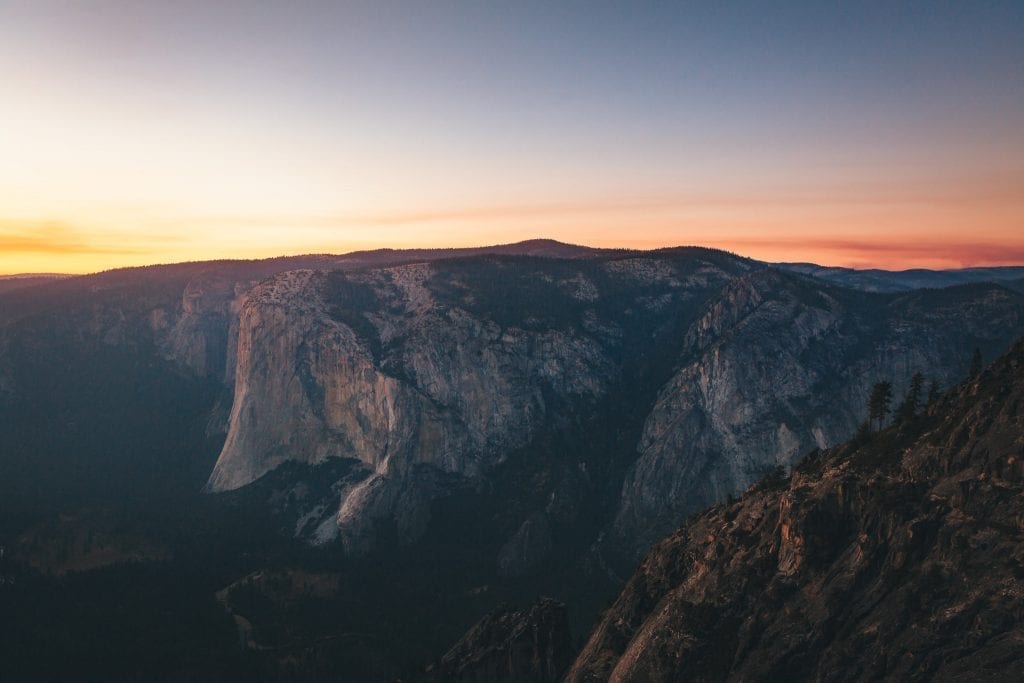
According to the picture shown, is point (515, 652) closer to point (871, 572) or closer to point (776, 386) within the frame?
point (871, 572)

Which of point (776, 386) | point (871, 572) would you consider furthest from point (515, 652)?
point (776, 386)

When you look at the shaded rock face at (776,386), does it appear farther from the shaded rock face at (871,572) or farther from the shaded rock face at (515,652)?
the shaded rock face at (871,572)

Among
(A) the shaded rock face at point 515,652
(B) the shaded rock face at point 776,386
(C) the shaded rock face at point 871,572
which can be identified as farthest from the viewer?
(B) the shaded rock face at point 776,386

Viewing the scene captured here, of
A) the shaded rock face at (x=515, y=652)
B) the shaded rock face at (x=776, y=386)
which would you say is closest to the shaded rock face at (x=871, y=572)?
the shaded rock face at (x=515, y=652)

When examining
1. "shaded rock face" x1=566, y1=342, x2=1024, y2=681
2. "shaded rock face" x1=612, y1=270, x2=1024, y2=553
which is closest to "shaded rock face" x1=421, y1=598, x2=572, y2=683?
"shaded rock face" x1=566, y1=342, x2=1024, y2=681

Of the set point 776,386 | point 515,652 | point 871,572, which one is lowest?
point 515,652

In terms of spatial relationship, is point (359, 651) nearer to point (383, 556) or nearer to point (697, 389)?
point (383, 556)

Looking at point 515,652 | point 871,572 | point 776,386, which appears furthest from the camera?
point 776,386
